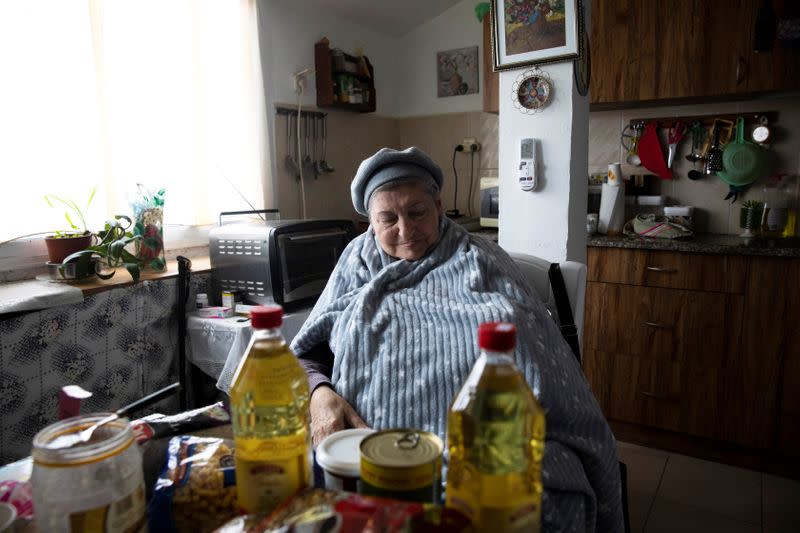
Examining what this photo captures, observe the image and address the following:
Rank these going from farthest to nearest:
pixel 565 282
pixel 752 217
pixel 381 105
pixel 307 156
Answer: pixel 381 105
pixel 307 156
pixel 752 217
pixel 565 282

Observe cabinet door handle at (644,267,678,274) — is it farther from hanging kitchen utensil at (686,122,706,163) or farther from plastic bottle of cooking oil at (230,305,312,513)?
plastic bottle of cooking oil at (230,305,312,513)

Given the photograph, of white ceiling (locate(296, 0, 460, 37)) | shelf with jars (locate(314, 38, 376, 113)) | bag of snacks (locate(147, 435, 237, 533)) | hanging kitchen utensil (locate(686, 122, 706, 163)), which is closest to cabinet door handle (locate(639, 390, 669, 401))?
hanging kitchen utensil (locate(686, 122, 706, 163))

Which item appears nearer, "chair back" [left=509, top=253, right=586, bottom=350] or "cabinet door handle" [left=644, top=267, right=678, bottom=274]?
"chair back" [left=509, top=253, right=586, bottom=350]

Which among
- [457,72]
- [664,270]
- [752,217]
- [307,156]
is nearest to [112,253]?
[307,156]

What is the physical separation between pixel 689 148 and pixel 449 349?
7.71 feet

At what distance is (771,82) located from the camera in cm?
228

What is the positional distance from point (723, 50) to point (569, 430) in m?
2.20

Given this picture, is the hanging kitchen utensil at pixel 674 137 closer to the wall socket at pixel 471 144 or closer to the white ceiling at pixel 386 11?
the wall socket at pixel 471 144

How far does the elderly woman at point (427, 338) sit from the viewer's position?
905mm

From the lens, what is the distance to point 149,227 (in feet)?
6.56

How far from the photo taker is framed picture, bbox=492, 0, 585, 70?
1944 millimetres

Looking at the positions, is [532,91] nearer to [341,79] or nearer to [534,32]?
[534,32]

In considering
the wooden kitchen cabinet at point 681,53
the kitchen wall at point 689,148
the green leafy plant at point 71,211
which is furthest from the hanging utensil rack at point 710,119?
the green leafy plant at point 71,211

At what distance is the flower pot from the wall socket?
233 centimetres
